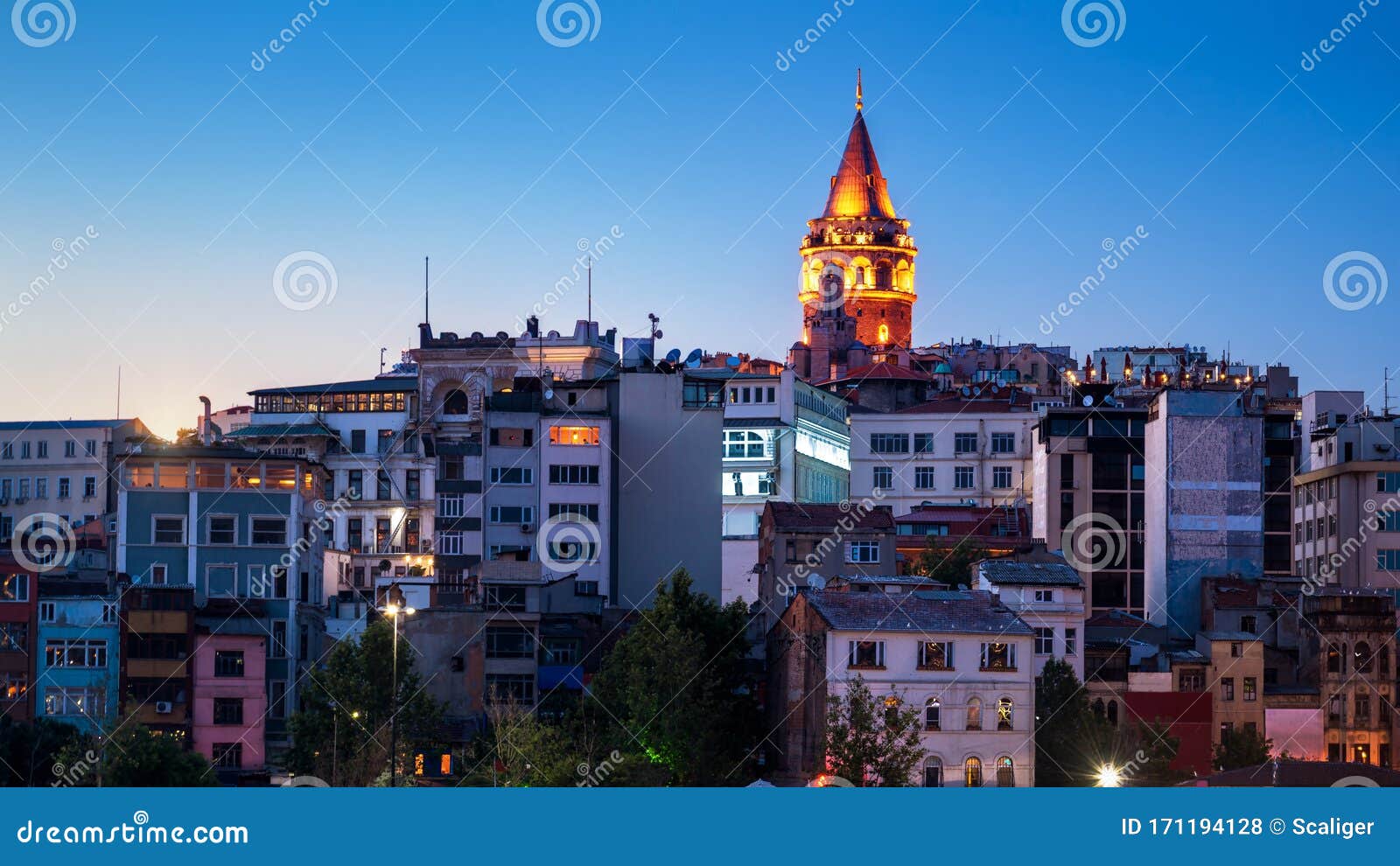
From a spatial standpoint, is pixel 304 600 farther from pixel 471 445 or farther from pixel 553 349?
pixel 553 349

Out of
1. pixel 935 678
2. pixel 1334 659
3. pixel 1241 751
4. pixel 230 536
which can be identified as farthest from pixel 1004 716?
pixel 230 536

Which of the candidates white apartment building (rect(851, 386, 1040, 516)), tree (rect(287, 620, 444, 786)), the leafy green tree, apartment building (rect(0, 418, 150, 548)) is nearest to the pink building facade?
tree (rect(287, 620, 444, 786))

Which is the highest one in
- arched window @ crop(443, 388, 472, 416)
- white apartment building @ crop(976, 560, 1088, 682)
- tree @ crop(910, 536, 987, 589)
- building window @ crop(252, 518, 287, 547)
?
arched window @ crop(443, 388, 472, 416)

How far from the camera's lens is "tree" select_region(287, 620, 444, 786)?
76500 millimetres

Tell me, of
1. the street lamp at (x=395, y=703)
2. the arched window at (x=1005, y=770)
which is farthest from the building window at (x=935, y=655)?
the street lamp at (x=395, y=703)

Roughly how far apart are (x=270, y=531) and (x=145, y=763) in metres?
22.4

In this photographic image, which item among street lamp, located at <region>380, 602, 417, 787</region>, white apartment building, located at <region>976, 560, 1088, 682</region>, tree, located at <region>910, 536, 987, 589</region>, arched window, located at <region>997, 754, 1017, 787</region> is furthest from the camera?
tree, located at <region>910, 536, 987, 589</region>

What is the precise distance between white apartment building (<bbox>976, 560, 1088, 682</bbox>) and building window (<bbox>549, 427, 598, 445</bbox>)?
20.2m

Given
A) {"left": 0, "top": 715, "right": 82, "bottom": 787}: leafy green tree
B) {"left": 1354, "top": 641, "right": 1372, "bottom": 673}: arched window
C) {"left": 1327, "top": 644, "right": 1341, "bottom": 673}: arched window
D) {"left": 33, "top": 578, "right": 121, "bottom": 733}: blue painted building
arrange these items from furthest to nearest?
{"left": 1354, "top": 641, "right": 1372, "bottom": 673}: arched window < {"left": 1327, "top": 644, "right": 1341, "bottom": 673}: arched window < {"left": 33, "top": 578, "right": 121, "bottom": 733}: blue painted building < {"left": 0, "top": 715, "right": 82, "bottom": 787}: leafy green tree

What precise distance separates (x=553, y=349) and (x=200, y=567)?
4381 cm

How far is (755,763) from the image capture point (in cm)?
7919

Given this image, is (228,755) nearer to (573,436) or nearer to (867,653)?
(867,653)

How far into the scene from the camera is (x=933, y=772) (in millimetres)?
74250

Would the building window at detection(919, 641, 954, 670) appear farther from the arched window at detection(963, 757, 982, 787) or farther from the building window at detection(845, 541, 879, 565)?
the building window at detection(845, 541, 879, 565)
